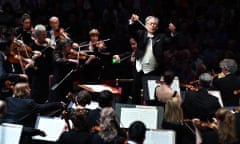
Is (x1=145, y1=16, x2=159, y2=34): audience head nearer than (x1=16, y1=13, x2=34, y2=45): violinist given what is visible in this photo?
Yes

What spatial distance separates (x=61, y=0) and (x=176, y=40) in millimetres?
3136

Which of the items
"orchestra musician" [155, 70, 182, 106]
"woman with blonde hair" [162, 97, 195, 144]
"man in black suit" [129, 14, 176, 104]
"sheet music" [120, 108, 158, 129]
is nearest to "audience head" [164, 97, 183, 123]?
"woman with blonde hair" [162, 97, 195, 144]

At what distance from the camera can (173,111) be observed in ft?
25.3

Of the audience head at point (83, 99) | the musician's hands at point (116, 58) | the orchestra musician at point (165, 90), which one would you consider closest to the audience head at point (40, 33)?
the musician's hands at point (116, 58)

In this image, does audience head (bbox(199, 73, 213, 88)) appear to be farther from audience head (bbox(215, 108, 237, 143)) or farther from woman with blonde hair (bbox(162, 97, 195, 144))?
audience head (bbox(215, 108, 237, 143))

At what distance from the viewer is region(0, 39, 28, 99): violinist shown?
8.84m

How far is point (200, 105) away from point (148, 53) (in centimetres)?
162

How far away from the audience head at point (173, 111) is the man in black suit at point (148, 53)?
175cm

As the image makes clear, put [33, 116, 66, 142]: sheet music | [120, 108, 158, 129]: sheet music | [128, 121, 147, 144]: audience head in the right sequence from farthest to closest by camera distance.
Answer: [120, 108, 158, 129]: sheet music < [33, 116, 66, 142]: sheet music < [128, 121, 147, 144]: audience head

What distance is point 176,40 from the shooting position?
11430 mm

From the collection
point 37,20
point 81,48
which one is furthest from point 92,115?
point 37,20

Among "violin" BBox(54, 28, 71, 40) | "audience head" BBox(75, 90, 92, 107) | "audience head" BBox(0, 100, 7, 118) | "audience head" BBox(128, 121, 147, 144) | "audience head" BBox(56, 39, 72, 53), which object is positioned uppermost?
"violin" BBox(54, 28, 71, 40)

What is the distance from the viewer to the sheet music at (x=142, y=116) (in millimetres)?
7512

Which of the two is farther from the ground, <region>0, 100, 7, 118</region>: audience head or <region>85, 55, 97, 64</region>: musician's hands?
<region>85, 55, 97, 64</region>: musician's hands
